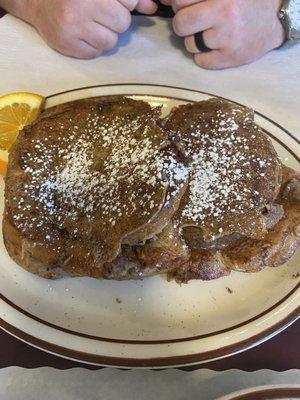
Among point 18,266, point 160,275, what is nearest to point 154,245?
point 160,275

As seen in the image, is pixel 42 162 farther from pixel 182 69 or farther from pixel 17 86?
pixel 182 69

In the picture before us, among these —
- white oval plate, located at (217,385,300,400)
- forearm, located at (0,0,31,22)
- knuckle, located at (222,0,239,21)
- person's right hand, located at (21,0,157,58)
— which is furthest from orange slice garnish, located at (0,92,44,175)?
white oval plate, located at (217,385,300,400)

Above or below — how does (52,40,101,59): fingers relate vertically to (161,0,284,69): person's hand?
below

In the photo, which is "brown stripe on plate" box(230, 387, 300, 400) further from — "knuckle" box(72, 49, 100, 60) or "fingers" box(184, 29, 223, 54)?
"knuckle" box(72, 49, 100, 60)

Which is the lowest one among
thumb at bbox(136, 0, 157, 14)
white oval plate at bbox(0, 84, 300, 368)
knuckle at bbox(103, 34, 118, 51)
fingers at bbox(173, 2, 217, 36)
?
white oval plate at bbox(0, 84, 300, 368)

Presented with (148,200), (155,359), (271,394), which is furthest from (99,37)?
(271,394)

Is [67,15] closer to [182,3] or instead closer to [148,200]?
[182,3]
